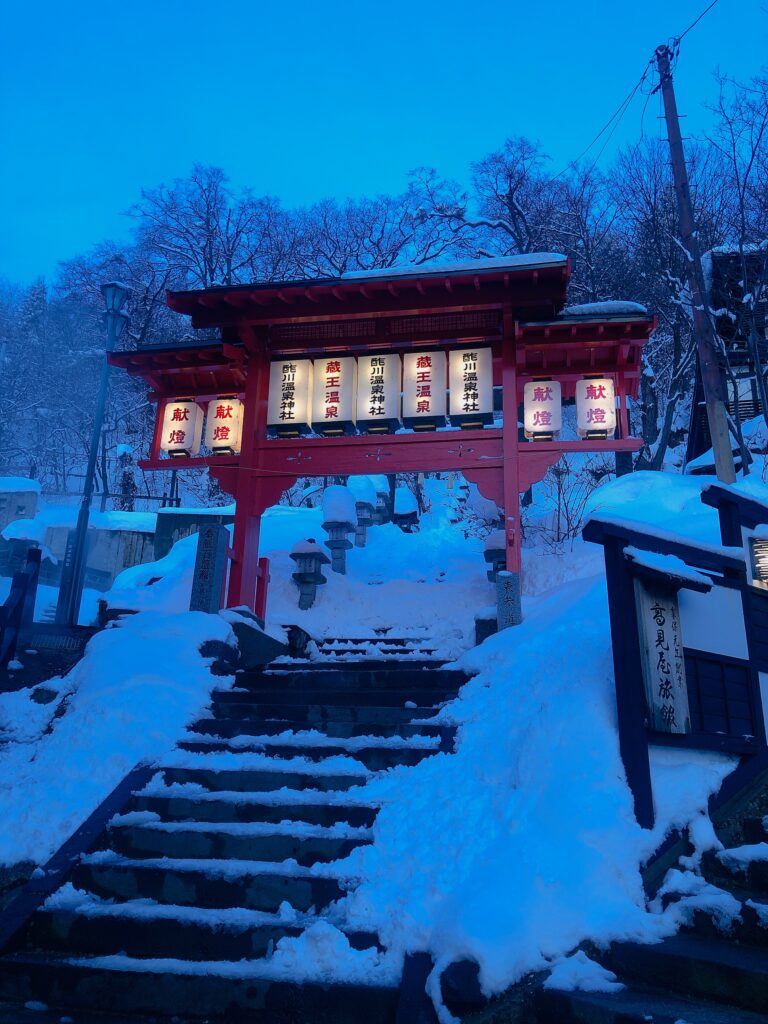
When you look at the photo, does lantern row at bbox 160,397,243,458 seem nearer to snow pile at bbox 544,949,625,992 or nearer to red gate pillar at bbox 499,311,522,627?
red gate pillar at bbox 499,311,522,627

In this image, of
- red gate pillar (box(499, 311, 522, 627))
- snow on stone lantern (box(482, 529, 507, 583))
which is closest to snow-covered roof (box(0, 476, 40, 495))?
snow on stone lantern (box(482, 529, 507, 583))

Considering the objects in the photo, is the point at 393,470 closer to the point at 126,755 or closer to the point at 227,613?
the point at 227,613

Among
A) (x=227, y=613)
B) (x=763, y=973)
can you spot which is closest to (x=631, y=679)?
(x=763, y=973)

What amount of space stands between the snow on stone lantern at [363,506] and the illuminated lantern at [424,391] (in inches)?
241

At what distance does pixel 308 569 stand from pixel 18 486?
2157cm

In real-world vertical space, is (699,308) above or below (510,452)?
above

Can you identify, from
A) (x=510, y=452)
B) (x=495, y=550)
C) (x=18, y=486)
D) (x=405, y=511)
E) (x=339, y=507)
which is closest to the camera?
(x=510, y=452)

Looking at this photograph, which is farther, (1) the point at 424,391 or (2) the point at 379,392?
(2) the point at 379,392

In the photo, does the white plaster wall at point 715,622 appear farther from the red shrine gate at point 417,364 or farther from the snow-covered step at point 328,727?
the red shrine gate at point 417,364

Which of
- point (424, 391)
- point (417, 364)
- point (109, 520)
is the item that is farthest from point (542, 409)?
point (109, 520)

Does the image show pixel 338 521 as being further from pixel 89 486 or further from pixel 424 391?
pixel 89 486

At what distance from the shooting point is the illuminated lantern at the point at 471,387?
43.4 feet

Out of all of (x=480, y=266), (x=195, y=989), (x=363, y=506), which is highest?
(x=480, y=266)

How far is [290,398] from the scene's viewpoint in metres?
14.0
